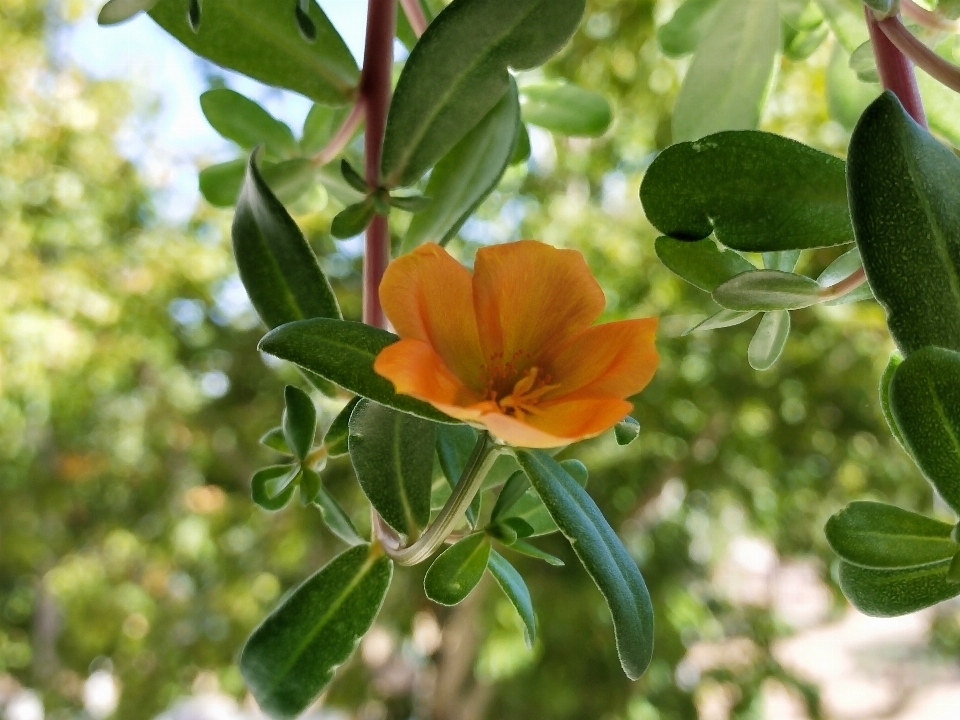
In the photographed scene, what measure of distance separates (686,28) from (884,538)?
1.12ft

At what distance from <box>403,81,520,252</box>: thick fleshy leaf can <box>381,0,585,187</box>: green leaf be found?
2 cm

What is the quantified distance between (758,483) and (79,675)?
2.41 meters

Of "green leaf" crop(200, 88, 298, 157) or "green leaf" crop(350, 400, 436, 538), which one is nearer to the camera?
"green leaf" crop(350, 400, 436, 538)

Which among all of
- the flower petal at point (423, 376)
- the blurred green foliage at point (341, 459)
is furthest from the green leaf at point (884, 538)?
the blurred green foliage at point (341, 459)

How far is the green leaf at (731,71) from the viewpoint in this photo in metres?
0.40

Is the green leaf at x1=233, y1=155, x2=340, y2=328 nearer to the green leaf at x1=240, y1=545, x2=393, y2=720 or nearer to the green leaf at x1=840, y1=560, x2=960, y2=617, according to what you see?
the green leaf at x1=240, y1=545, x2=393, y2=720

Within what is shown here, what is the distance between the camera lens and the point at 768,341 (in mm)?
310

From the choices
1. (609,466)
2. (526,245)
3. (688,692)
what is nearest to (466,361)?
(526,245)

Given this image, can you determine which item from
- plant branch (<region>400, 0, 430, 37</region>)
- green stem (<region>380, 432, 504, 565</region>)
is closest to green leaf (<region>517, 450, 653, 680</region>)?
green stem (<region>380, 432, 504, 565</region>)

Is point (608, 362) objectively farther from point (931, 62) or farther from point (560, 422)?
point (931, 62)

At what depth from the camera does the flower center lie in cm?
24

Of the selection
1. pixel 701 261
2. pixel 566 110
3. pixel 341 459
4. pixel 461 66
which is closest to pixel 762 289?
pixel 701 261

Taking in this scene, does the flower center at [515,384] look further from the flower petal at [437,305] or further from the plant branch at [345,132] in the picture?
the plant branch at [345,132]

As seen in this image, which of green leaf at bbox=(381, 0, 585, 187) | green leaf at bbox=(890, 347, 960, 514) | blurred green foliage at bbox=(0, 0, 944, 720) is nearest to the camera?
green leaf at bbox=(890, 347, 960, 514)
